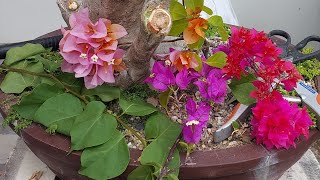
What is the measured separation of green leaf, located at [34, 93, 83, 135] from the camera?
2.60 feet

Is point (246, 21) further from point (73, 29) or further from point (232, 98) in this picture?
point (73, 29)

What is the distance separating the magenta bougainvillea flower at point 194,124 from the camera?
75 centimetres

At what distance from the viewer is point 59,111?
0.80 meters

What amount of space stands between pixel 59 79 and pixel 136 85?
0.13 metres

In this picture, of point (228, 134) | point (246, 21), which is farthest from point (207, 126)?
point (246, 21)

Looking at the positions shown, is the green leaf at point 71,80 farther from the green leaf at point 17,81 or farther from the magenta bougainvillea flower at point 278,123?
the magenta bougainvillea flower at point 278,123

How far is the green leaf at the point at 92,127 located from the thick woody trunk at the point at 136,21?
90 mm

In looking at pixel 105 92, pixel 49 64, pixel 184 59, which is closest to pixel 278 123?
pixel 184 59

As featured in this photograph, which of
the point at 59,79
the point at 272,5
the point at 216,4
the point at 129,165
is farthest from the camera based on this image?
the point at 272,5

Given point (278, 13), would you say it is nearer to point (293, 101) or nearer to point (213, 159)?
point (293, 101)

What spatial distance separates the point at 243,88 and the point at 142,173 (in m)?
0.23

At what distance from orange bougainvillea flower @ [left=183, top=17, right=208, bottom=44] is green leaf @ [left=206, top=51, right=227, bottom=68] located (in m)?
0.04

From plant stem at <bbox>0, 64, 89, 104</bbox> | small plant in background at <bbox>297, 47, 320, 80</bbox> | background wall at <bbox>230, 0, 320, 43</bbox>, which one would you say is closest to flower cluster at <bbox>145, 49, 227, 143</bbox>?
plant stem at <bbox>0, 64, 89, 104</bbox>

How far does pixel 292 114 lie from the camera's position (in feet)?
2.51
